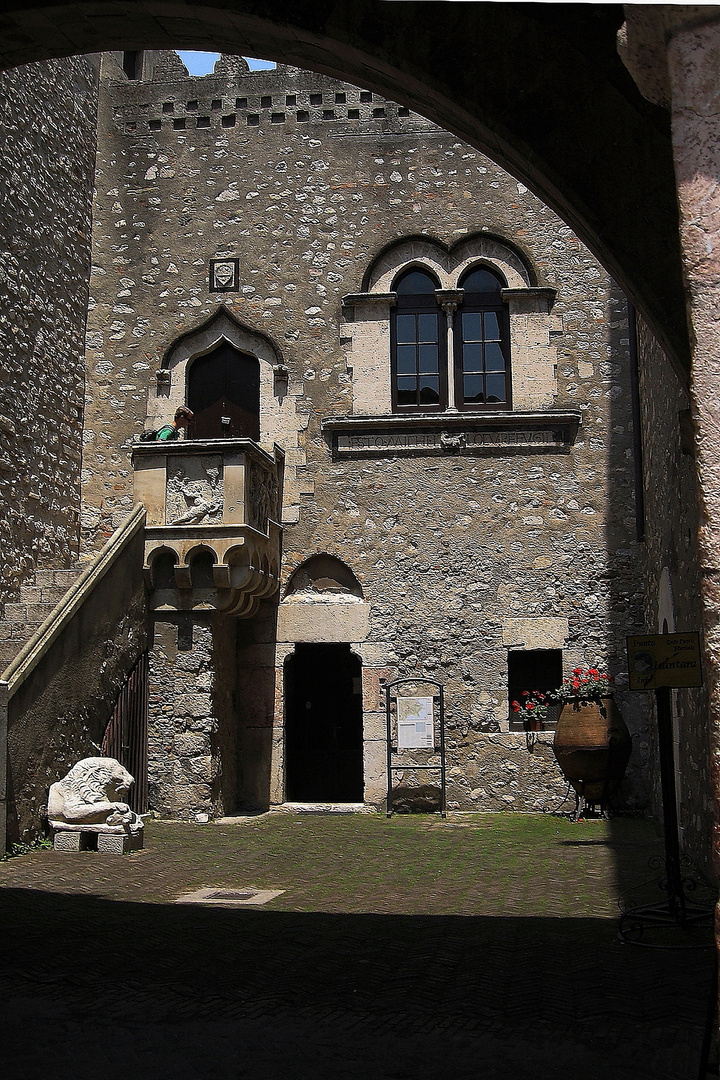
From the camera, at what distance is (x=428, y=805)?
42.4 ft

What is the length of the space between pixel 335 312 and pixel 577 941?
1029 cm

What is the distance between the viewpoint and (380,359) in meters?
14.0

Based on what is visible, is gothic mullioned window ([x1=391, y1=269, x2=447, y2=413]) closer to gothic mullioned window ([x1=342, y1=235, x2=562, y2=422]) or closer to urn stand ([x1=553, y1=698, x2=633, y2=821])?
gothic mullioned window ([x1=342, y1=235, x2=562, y2=422])

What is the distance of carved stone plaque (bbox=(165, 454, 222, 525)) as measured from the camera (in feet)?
39.5

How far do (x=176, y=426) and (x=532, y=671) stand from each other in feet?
18.7

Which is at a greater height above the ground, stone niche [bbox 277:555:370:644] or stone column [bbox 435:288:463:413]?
stone column [bbox 435:288:463:413]

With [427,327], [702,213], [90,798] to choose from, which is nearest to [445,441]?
[427,327]

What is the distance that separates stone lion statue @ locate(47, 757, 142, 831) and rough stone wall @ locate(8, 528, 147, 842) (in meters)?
0.22

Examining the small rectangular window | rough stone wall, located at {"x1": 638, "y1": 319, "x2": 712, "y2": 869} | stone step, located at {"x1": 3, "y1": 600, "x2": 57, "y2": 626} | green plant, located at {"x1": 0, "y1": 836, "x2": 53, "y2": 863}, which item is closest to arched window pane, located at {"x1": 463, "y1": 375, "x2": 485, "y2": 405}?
rough stone wall, located at {"x1": 638, "y1": 319, "x2": 712, "y2": 869}

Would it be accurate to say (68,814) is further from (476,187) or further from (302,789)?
(476,187)

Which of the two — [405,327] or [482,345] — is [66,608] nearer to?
[405,327]

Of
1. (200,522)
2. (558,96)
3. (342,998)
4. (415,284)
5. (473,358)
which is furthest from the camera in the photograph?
(415,284)

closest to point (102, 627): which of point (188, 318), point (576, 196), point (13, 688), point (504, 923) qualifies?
point (13, 688)

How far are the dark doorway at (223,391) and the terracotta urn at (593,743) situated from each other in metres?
6.28
